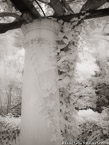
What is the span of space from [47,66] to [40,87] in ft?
1.07

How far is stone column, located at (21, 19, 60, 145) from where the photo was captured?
2.66 m

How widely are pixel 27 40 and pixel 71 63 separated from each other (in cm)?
77

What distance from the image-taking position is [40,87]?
279 cm

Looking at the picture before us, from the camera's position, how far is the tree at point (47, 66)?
2689 mm

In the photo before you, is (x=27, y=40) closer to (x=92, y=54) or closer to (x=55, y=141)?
(x=55, y=141)

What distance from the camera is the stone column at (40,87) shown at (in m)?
2.66

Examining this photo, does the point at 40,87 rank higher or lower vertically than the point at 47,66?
lower

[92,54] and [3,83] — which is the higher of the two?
[92,54]

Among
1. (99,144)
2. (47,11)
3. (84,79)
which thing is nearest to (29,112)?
(99,144)

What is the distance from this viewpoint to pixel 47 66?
2.88m

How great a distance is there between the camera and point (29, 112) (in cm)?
276

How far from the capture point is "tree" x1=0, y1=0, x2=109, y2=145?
106 inches

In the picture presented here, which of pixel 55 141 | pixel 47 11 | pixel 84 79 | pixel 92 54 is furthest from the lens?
pixel 92 54

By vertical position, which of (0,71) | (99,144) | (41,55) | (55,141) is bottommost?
(99,144)
